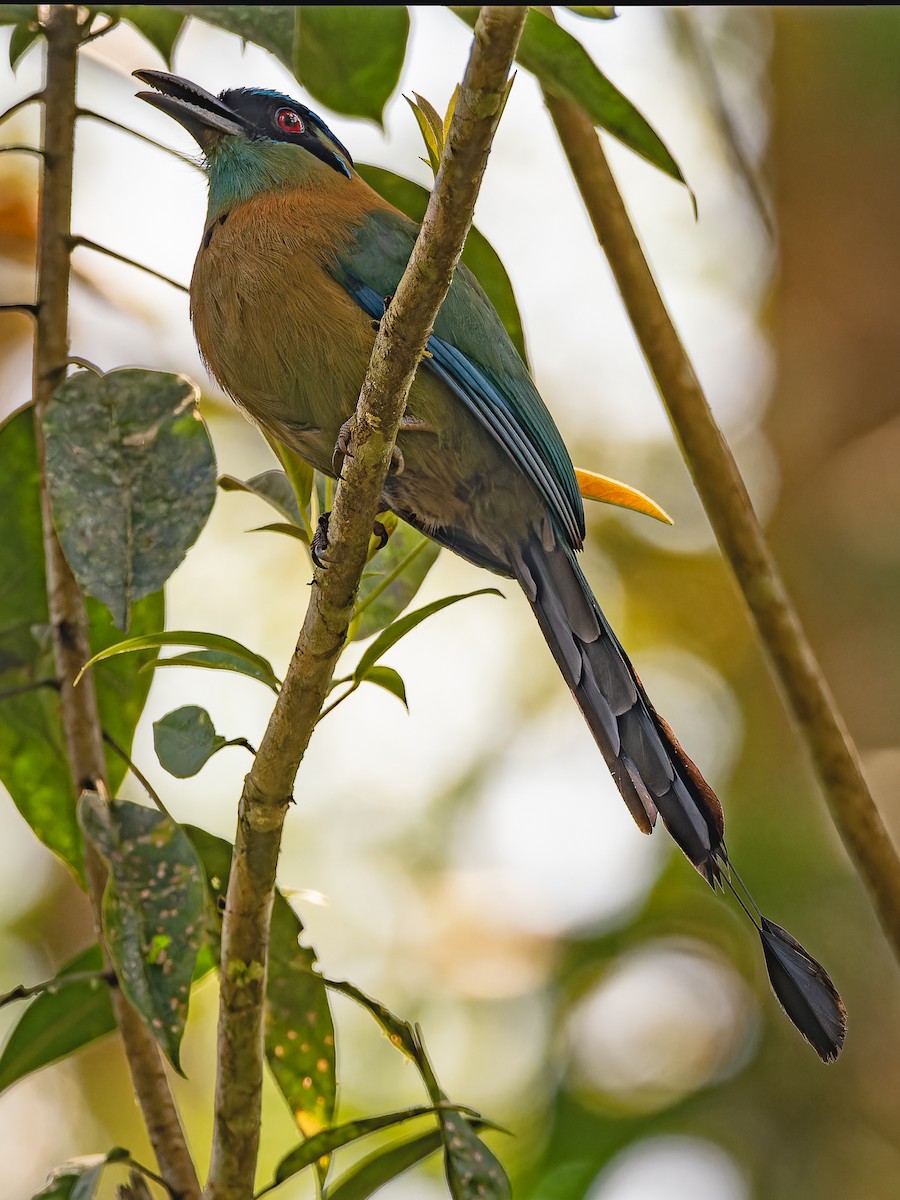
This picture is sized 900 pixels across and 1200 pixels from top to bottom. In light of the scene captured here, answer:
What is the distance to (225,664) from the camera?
79.0 inches

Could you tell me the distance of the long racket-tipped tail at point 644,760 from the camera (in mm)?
1995

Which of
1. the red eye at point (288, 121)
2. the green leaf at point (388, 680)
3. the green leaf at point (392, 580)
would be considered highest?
the red eye at point (288, 121)

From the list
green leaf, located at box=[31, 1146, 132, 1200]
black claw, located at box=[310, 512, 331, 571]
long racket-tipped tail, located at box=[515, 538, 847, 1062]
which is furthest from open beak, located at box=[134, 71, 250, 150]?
green leaf, located at box=[31, 1146, 132, 1200]

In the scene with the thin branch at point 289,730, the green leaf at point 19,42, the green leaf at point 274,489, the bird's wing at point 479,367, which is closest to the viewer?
the thin branch at point 289,730

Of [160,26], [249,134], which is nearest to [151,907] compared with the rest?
[160,26]

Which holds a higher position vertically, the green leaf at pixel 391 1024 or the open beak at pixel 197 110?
the open beak at pixel 197 110

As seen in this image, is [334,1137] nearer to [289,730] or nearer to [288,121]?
[289,730]

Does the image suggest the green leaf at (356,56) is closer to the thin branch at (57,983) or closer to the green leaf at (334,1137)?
the thin branch at (57,983)

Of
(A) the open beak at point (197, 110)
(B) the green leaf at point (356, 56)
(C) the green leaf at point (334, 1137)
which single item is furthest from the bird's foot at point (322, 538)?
(A) the open beak at point (197, 110)

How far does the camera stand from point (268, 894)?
190 cm

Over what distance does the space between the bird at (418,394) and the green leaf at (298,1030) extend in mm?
650

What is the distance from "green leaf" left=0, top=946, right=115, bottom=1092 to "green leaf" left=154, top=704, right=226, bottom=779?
0.49 meters

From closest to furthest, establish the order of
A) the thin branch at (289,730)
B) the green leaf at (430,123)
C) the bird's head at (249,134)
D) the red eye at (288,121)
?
the thin branch at (289,730)
the green leaf at (430,123)
the bird's head at (249,134)
the red eye at (288,121)

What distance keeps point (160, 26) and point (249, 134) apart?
20.0 inches
